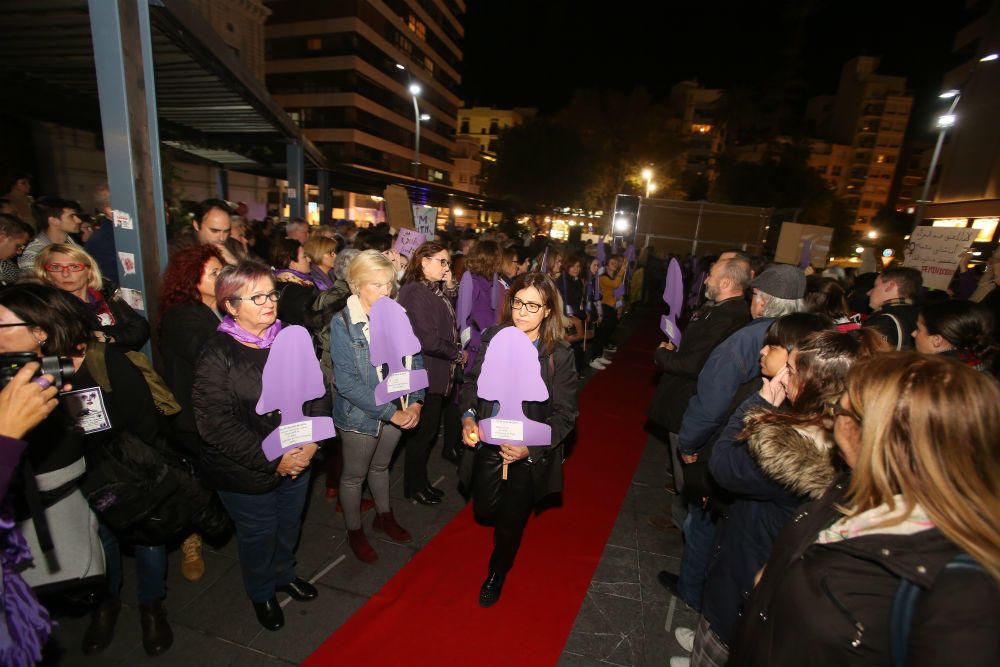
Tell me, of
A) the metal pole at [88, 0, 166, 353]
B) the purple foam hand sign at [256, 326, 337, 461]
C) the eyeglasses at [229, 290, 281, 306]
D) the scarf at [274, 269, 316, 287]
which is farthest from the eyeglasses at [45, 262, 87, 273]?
the purple foam hand sign at [256, 326, 337, 461]

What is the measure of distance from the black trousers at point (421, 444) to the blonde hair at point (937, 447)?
3.11 metres

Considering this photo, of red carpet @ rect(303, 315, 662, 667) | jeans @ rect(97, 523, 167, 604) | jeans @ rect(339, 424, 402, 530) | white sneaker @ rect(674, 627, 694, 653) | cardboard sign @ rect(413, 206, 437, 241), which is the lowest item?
red carpet @ rect(303, 315, 662, 667)

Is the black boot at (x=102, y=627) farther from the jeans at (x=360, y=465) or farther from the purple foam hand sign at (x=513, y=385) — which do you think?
the purple foam hand sign at (x=513, y=385)

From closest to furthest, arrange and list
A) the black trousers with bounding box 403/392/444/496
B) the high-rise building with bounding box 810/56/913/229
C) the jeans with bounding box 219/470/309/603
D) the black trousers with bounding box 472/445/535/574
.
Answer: the jeans with bounding box 219/470/309/603 < the black trousers with bounding box 472/445/535/574 < the black trousers with bounding box 403/392/444/496 < the high-rise building with bounding box 810/56/913/229

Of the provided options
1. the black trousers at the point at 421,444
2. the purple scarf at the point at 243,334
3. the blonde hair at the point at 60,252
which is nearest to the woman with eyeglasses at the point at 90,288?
the blonde hair at the point at 60,252

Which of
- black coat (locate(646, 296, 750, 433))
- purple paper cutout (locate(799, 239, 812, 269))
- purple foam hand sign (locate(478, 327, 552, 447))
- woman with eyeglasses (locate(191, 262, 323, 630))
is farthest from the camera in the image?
purple paper cutout (locate(799, 239, 812, 269))

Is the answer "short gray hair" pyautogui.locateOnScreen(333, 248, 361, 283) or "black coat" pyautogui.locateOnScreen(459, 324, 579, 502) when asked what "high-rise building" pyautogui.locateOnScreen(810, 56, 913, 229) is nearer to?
"short gray hair" pyautogui.locateOnScreen(333, 248, 361, 283)

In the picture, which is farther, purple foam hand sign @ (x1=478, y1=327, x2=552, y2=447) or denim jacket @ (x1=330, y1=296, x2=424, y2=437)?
denim jacket @ (x1=330, y1=296, x2=424, y2=437)

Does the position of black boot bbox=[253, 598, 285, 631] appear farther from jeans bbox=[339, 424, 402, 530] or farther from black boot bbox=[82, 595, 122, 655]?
black boot bbox=[82, 595, 122, 655]

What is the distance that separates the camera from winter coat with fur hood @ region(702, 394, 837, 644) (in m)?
1.55

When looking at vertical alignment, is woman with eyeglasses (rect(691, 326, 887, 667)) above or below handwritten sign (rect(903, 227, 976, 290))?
below

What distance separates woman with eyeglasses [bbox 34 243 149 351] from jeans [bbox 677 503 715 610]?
3.79 metres

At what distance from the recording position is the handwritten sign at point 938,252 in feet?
22.0

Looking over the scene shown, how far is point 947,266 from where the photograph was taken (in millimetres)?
6852
